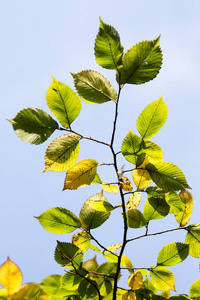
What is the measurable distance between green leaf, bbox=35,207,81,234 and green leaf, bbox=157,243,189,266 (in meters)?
0.31

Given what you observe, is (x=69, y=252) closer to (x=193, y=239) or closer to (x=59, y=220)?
(x=59, y=220)

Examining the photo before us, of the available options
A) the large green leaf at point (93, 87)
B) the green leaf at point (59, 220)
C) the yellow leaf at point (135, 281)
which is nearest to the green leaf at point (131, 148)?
the large green leaf at point (93, 87)

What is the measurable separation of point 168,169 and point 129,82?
29cm

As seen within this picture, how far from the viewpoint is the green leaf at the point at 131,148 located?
95cm

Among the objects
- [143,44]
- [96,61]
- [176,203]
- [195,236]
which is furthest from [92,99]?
[195,236]

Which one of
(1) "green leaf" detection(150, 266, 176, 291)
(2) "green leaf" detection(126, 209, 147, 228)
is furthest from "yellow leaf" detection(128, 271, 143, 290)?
(2) "green leaf" detection(126, 209, 147, 228)

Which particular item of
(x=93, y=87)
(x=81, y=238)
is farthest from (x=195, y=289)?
(x=93, y=87)

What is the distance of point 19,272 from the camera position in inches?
16.0

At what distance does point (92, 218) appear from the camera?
105 centimetres

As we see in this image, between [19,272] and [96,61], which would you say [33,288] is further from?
[96,61]

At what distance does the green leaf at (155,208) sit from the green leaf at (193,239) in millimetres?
119

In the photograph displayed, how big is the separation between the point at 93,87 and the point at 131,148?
22cm

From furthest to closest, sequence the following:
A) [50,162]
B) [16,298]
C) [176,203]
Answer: [176,203]
[50,162]
[16,298]

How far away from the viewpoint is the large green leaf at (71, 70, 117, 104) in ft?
3.01
